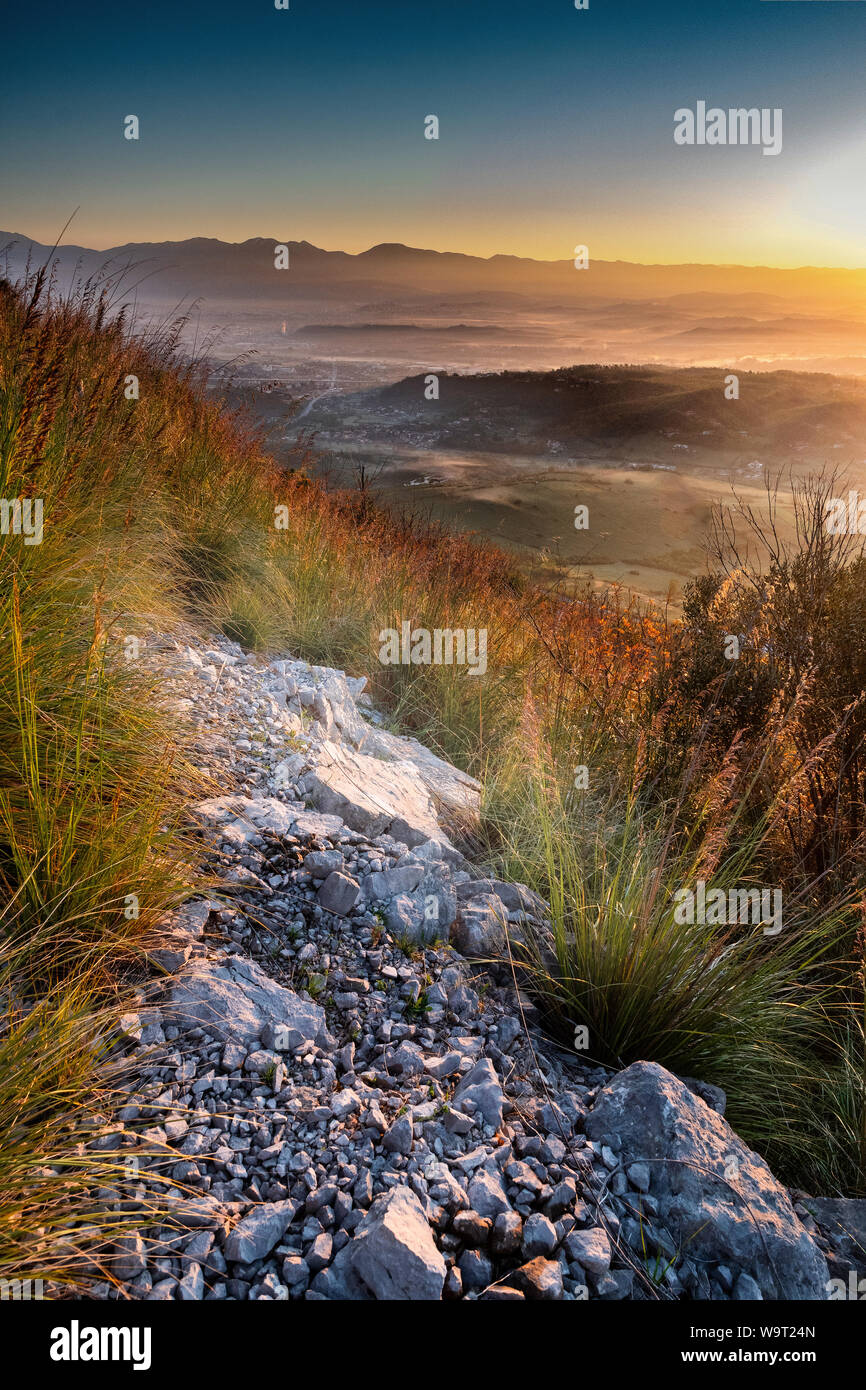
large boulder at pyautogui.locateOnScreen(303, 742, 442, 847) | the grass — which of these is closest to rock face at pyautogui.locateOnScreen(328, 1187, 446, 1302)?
the grass

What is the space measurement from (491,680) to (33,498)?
352 centimetres

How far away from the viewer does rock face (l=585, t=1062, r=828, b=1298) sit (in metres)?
1.72

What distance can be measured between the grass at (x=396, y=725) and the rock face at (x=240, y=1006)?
0.19m

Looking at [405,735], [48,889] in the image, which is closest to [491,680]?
[405,735]

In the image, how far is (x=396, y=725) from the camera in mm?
5039

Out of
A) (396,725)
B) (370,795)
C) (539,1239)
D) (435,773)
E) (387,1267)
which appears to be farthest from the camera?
(396,725)

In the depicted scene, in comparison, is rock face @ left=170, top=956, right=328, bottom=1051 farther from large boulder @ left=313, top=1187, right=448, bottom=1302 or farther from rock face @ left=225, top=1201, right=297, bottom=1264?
large boulder @ left=313, top=1187, right=448, bottom=1302

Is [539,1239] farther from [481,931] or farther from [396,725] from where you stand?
[396,725]

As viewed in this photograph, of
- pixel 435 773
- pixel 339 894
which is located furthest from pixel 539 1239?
pixel 435 773

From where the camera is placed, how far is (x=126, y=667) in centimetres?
303

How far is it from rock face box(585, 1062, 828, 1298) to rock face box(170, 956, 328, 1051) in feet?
2.77

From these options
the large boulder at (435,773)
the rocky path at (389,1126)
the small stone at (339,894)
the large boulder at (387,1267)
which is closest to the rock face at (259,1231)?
the rocky path at (389,1126)

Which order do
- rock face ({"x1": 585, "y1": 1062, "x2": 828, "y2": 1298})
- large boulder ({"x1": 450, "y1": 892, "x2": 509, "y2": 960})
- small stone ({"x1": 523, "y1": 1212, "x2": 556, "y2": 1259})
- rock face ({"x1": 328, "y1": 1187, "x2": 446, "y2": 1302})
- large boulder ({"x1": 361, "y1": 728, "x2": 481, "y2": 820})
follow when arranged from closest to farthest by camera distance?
rock face ({"x1": 328, "y1": 1187, "x2": 446, "y2": 1302}) → small stone ({"x1": 523, "y1": 1212, "x2": 556, "y2": 1259}) → rock face ({"x1": 585, "y1": 1062, "x2": 828, "y2": 1298}) → large boulder ({"x1": 450, "y1": 892, "x2": 509, "y2": 960}) → large boulder ({"x1": 361, "y1": 728, "x2": 481, "y2": 820})

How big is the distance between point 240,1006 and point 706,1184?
1.31 meters
